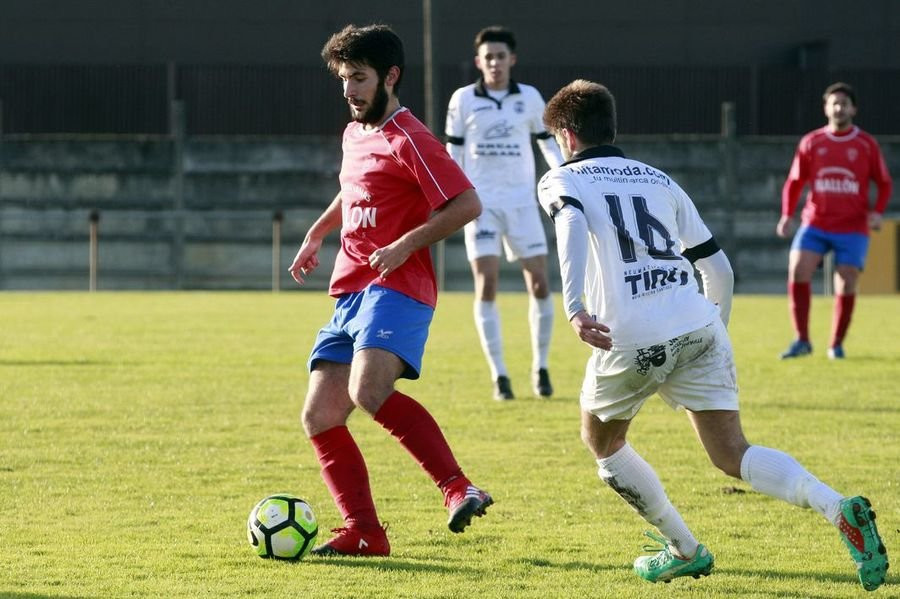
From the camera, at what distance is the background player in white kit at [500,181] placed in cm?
981

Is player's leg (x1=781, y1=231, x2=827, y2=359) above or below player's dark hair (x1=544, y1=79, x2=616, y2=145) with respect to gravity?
below

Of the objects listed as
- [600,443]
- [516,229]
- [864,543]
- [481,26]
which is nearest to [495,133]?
[516,229]

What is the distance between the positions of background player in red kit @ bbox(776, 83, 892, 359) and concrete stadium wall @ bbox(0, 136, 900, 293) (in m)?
13.3

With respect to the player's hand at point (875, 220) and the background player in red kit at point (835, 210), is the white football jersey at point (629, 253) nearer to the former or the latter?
the background player in red kit at point (835, 210)

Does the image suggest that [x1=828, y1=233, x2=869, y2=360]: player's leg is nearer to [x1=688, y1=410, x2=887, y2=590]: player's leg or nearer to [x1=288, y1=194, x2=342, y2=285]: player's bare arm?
[x1=288, y1=194, x2=342, y2=285]: player's bare arm

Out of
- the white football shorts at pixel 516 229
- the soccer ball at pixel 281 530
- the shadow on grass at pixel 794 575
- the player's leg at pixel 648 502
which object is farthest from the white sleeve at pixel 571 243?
the white football shorts at pixel 516 229

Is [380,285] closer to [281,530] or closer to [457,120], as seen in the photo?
[281,530]

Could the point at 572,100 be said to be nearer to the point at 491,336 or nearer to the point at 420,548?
the point at 420,548

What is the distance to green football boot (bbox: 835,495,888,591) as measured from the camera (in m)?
4.28

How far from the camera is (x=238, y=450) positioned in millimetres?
7473

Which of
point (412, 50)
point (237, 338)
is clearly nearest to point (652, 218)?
point (237, 338)

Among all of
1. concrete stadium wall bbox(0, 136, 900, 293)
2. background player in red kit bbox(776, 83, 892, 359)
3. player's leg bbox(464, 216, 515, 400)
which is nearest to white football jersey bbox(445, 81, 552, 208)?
player's leg bbox(464, 216, 515, 400)

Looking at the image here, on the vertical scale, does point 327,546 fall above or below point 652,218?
below

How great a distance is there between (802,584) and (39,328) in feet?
39.2
